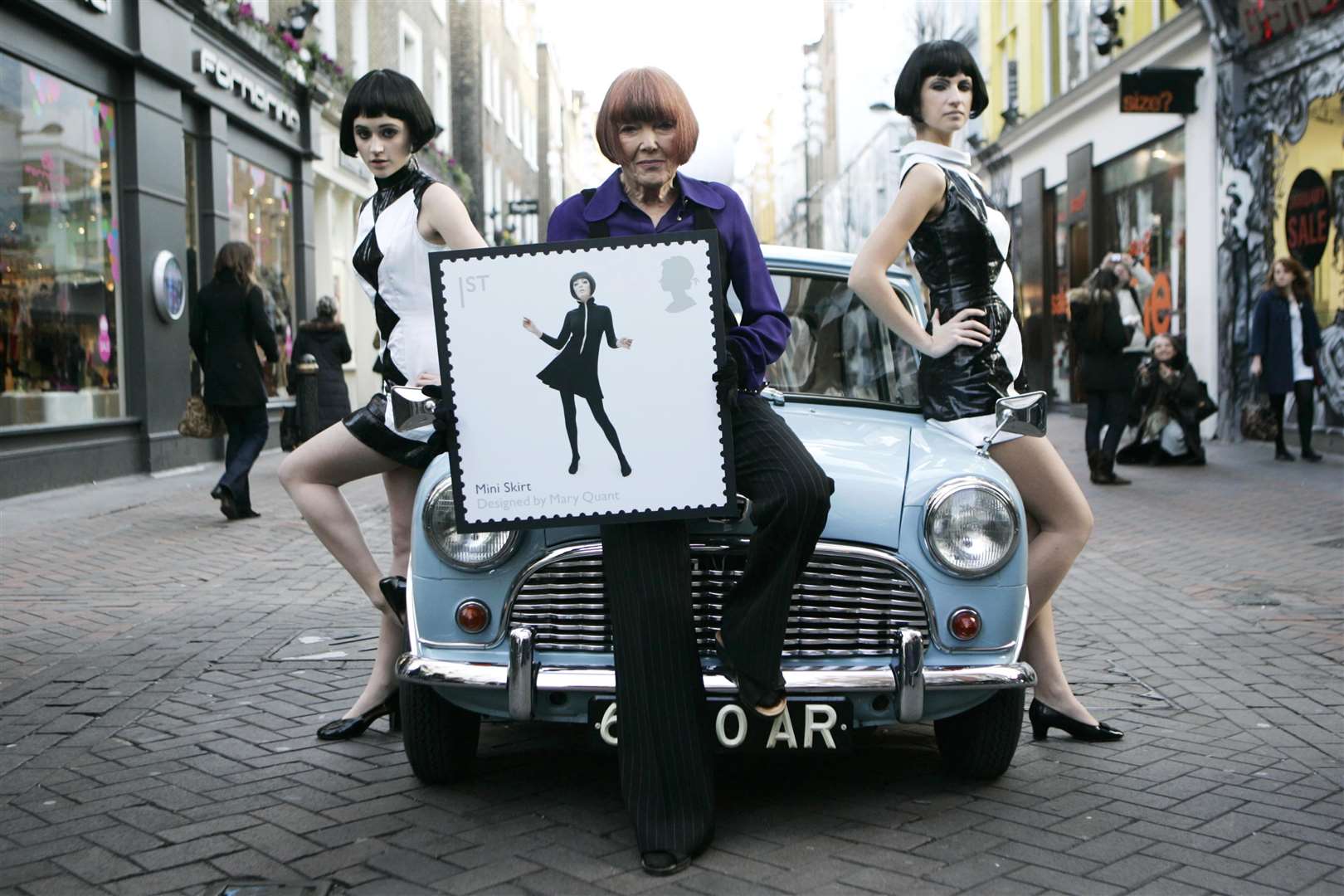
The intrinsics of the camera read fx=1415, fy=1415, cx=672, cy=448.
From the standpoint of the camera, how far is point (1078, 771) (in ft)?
13.0

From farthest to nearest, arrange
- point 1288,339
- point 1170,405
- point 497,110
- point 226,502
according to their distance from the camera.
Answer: point 497,110 < point 1170,405 < point 1288,339 < point 226,502

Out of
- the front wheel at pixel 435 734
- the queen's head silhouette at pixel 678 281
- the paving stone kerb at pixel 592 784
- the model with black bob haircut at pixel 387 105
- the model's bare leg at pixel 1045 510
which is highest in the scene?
the model with black bob haircut at pixel 387 105

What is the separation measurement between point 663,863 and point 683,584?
2.02 feet

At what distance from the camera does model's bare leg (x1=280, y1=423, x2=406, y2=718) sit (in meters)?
4.05

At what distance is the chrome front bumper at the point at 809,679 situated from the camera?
331cm

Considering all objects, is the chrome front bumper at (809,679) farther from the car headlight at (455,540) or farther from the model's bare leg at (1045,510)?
the model's bare leg at (1045,510)

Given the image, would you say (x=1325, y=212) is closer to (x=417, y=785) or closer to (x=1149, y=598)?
(x=1149, y=598)

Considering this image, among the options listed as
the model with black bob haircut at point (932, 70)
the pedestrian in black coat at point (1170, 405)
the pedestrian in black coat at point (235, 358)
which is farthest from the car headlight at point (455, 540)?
the pedestrian in black coat at point (1170, 405)

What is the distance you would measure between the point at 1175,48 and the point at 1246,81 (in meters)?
2.04

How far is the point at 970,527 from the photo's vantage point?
11.4ft

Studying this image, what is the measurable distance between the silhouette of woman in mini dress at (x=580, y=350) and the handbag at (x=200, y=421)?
7079 mm

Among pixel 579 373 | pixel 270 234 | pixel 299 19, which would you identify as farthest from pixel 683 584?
pixel 299 19

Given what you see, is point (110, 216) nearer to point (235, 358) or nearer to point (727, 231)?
point (235, 358)

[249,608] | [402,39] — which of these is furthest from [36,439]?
[402,39]
